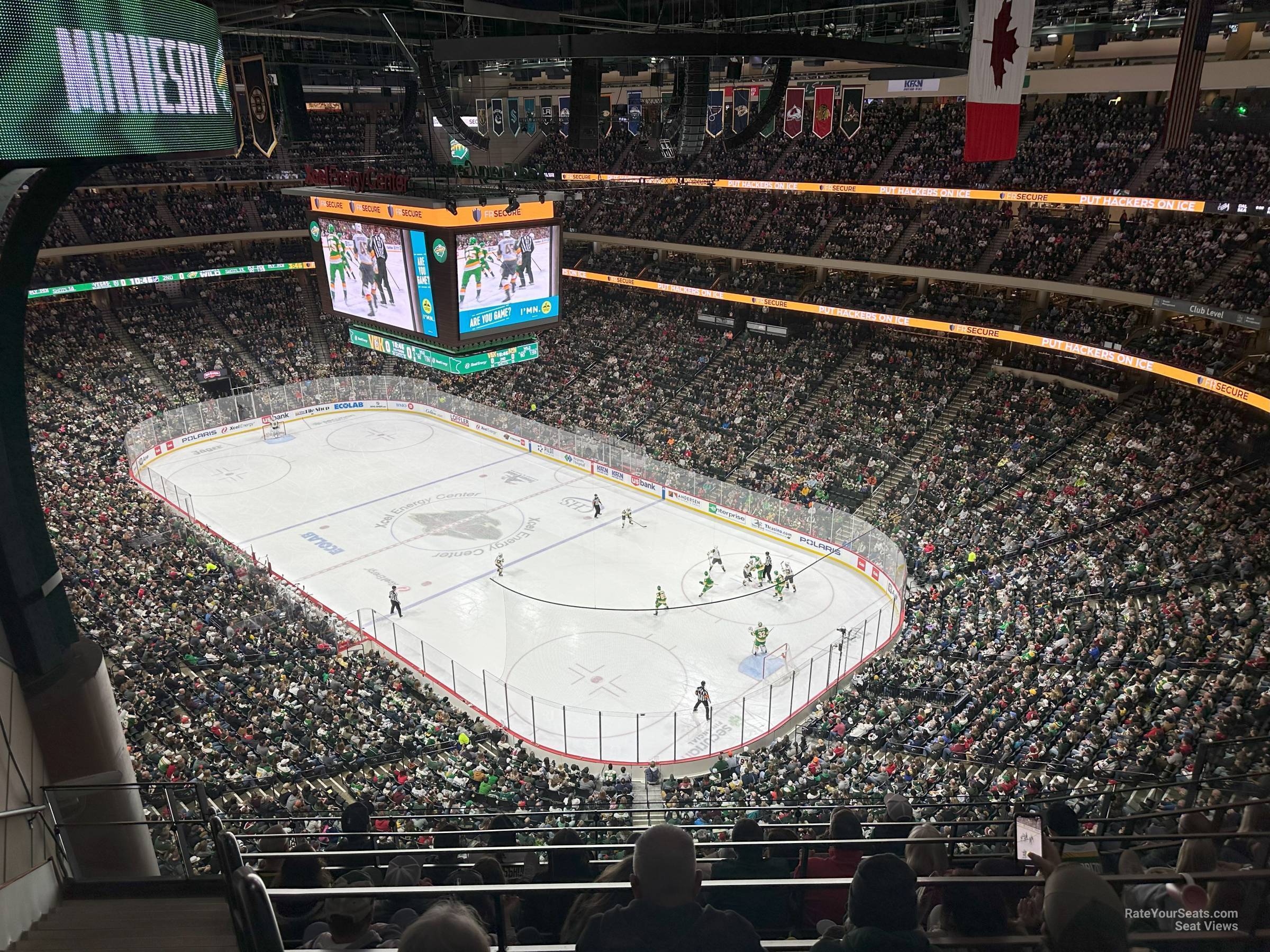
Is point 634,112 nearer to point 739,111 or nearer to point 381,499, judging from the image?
point 739,111

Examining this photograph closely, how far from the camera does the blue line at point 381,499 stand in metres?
29.0

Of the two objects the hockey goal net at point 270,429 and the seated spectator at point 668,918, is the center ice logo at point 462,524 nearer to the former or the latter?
the hockey goal net at point 270,429

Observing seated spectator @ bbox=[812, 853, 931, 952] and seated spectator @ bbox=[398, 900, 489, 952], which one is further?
seated spectator @ bbox=[812, 853, 931, 952]

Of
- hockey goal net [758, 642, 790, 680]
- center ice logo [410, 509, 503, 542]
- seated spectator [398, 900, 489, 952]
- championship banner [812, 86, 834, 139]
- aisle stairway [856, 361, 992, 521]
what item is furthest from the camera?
center ice logo [410, 509, 503, 542]

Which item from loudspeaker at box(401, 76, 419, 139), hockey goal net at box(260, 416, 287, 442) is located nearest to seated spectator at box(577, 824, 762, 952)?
loudspeaker at box(401, 76, 419, 139)

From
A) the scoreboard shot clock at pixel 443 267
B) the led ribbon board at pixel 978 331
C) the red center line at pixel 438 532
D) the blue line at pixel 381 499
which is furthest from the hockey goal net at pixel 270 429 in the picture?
the scoreboard shot clock at pixel 443 267

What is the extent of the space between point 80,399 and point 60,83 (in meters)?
37.7

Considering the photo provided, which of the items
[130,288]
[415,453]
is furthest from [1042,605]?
[130,288]

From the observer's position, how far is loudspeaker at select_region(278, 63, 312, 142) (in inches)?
891

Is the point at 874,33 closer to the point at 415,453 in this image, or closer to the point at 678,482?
the point at 678,482

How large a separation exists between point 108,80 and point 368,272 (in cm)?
1519

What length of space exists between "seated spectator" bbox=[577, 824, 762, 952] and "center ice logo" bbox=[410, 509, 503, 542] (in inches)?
1013

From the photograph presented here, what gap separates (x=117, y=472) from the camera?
98.8 feet

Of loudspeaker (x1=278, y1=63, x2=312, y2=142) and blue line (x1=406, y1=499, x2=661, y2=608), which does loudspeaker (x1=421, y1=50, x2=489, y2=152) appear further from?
blue line (x1=406, y1=499, x2=661, y2=608)
